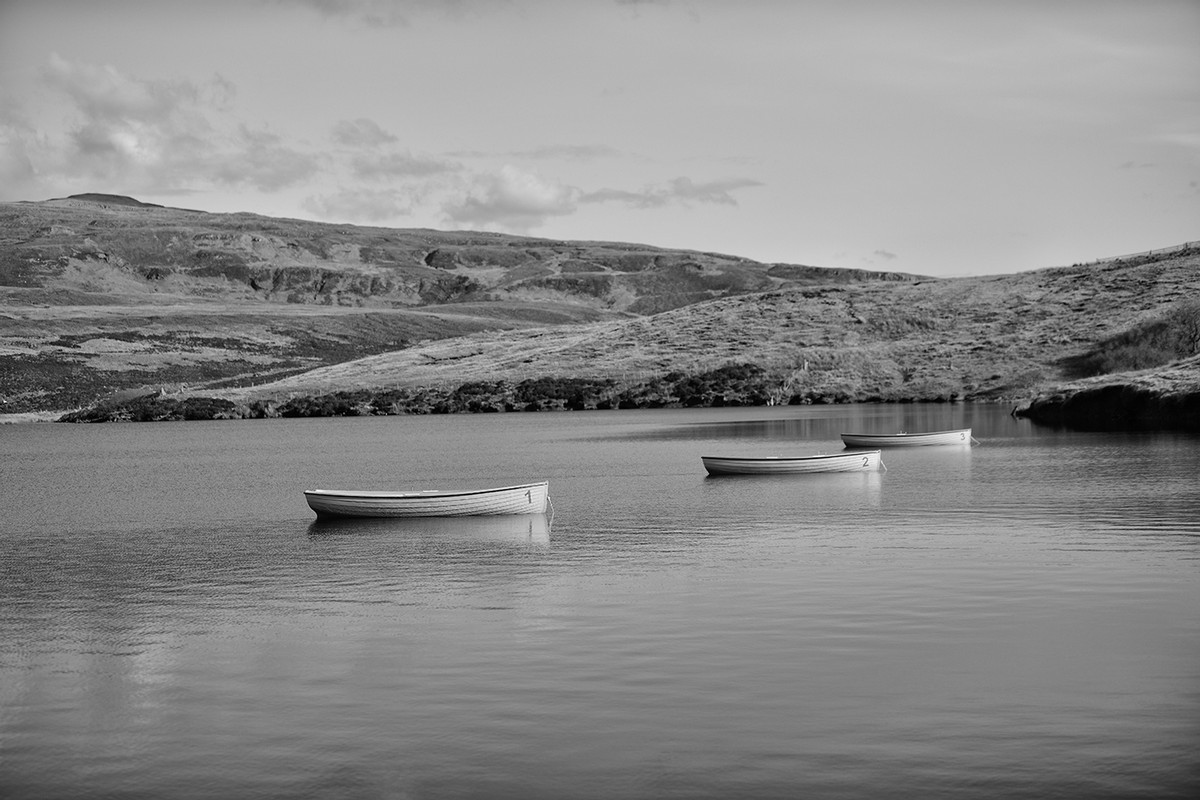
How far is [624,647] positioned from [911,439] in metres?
41.7

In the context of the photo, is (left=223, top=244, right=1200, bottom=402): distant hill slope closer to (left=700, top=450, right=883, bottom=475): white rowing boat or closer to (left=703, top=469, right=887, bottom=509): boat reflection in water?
(left=700, top=450, right=883, bottom=475): white rowing boat

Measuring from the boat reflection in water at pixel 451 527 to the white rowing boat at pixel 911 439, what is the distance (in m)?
24.6

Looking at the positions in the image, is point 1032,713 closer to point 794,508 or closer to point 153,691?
point 153,691

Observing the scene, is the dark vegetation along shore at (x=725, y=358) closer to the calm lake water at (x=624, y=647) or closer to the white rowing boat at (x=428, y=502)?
the white rowing boat at (x=428, y=502)

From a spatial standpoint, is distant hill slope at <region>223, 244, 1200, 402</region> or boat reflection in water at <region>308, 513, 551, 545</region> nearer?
boat reflection in water at <region>308, 513, 551, 545</region>

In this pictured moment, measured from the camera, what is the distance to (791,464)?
45125mm

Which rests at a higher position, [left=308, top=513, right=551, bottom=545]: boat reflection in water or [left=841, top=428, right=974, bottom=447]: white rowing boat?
→ [left=841, top=428, right=974, bottom=447]: white rowing boat

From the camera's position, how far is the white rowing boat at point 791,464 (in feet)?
148

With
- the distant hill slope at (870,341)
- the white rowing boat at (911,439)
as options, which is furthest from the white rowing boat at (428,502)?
the distant hill slope at (870,341)

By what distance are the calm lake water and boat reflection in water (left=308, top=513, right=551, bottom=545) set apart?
0.21 metres

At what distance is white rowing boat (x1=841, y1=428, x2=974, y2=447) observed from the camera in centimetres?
5650

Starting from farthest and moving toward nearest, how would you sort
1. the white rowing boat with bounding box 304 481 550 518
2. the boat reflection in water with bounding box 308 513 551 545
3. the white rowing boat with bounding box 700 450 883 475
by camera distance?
the white rowing boat with bounding box 700 450 883 475, the white rowing boat with bounding box 304 481 550 518, the boat reflection in water with bounding box 308 513 551 545

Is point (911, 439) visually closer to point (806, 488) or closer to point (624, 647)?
point (806, 488)

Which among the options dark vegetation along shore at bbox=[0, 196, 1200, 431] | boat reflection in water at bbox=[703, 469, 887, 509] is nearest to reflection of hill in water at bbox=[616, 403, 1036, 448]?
dark vegetation along shore at bbox=[0, 196, 1200, 431]
